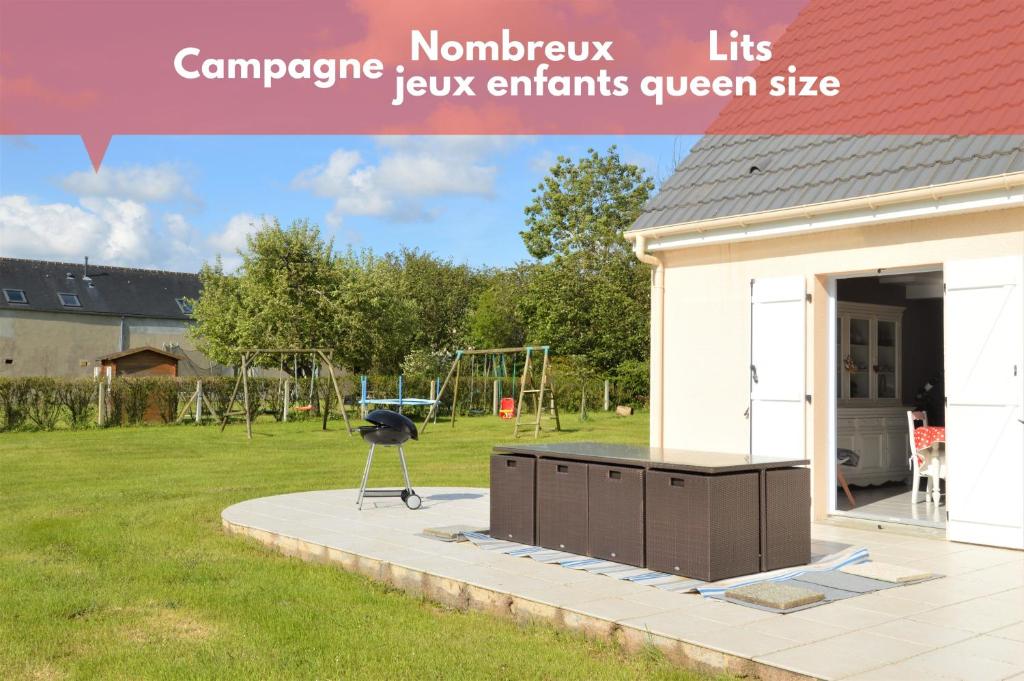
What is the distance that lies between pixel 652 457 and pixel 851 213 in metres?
3.26

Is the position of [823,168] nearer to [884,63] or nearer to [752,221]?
[752,221]

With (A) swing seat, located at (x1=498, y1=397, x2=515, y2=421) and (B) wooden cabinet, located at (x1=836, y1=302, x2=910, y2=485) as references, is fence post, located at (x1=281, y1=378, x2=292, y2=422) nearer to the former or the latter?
(A) swing seat, located at (x1=498, y1=397, x2=515, y2=421)

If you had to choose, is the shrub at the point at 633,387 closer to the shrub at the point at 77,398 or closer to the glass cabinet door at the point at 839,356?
the shrub at the point at 77,398

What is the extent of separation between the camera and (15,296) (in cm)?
4972

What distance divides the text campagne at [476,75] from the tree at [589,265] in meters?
27.0

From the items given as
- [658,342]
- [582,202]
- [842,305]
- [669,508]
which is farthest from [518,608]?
[582,202]

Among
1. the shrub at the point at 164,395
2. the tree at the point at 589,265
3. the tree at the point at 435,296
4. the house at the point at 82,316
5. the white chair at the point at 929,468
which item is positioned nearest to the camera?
the white chair at the point at 929,468

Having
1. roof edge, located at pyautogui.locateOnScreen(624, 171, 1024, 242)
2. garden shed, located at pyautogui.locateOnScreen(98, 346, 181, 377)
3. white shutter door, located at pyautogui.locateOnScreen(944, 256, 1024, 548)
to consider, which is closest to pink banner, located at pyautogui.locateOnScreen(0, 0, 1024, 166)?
roof edge, located at pyautogui.locateOnScreen(624, 171, 1024, 242)

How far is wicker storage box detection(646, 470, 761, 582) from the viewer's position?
Result: 608 cm

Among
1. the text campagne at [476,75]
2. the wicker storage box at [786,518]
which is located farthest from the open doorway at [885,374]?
the wicker storage box at [786,518]

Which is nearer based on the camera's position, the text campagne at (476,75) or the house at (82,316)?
the text campagne at (476,75)

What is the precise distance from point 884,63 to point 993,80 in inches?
59.2

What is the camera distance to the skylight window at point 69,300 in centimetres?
5159

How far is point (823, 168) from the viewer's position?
359 inches
